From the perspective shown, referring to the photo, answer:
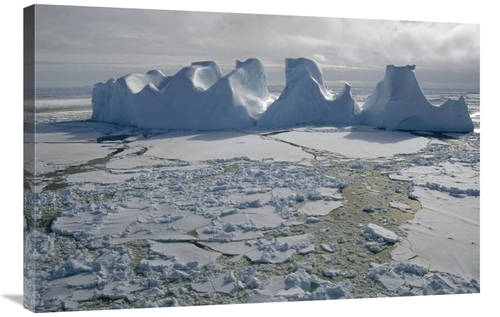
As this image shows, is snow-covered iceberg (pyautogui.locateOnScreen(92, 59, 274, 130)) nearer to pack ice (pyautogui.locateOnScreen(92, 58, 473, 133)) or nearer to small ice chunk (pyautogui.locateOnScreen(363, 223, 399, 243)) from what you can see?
pack ice (pyautogui.locateOnScreen(92, 58, 473, 133))

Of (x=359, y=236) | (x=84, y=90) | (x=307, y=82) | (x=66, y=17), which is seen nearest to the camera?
(x=66, y=17)

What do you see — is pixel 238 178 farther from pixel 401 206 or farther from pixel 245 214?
pixel 401 206

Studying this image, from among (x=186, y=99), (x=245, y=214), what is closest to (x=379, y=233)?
(x=245, y=214)

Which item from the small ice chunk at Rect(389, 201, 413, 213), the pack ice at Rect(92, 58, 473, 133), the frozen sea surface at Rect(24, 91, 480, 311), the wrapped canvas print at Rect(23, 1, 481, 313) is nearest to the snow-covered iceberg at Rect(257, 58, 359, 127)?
the pack ice at Rect(92, 58, 473, 133)

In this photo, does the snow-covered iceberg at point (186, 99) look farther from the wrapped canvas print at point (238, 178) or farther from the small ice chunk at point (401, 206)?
the small ice chunk at point (401, 206)
